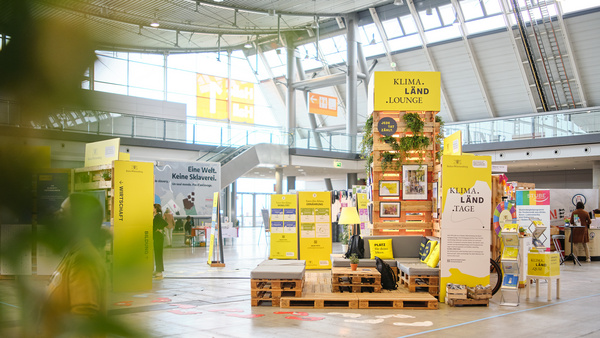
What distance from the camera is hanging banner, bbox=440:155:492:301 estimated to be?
7.54m

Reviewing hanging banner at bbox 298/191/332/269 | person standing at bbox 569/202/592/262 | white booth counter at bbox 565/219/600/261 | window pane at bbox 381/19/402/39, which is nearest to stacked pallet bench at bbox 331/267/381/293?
hanging banner at bbox 298/191/332/269

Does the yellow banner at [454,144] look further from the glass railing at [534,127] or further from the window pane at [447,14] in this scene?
the window pane at [447,14]

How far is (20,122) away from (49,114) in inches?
1.0

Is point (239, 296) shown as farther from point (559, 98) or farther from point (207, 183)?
point (559, 98)

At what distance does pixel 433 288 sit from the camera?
7781mm

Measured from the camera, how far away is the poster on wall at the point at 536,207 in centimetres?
1086

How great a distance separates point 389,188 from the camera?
959 cm

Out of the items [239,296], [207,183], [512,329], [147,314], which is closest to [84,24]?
[147,314]

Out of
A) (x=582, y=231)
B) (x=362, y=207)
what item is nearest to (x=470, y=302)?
(x=362, y=207)

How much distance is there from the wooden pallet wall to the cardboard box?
1.90 metres

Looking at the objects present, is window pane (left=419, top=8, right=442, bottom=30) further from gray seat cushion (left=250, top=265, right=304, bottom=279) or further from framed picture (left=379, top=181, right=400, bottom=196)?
gray seat cushion (left=250, top=265, right=304, bottom=279)

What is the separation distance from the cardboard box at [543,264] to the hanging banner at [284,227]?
5.20 metres

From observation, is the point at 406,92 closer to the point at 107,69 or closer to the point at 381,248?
the point at 381,248

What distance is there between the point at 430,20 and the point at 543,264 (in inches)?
676
